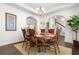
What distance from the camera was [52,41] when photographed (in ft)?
7.50

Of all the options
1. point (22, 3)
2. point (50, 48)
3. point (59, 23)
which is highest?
point (22, 3)

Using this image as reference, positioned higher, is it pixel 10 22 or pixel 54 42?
pixel 10 22

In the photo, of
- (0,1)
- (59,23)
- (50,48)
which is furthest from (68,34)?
(0,1)

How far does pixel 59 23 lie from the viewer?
2.26m

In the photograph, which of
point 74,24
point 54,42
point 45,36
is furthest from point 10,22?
point 74,24

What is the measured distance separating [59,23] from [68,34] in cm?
31

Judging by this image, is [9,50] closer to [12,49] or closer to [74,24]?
[12,49]

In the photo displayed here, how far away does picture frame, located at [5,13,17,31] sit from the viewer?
2.25 meters

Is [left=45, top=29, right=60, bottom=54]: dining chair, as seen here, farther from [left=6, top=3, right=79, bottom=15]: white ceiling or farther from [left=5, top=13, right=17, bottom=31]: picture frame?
[left=5, top=13, right=17, bottom=31]: picture frame

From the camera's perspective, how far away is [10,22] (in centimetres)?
228

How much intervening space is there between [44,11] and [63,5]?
1.42 feet
